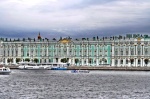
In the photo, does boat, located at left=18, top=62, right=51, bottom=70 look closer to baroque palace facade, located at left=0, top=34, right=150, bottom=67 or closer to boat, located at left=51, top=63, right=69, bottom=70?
boat, located at left=51, top=63, right=69, bottom=70

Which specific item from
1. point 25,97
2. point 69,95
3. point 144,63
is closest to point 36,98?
point 25,97

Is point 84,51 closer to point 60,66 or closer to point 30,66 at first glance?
point 60,66

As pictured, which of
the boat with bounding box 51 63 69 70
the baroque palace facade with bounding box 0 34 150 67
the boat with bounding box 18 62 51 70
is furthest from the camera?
the baroque palace facade with bounding box 0 34 150 67

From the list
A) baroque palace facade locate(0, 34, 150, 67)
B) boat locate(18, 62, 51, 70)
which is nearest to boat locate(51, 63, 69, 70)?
boat locate(18, 62, 51, 70)

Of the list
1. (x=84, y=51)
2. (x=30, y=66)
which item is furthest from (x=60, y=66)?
(x=84, y=51)

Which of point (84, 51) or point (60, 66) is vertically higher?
point (84, 51)

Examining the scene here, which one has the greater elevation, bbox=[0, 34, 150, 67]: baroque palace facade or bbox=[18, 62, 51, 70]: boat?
bbox=[0, 34, 150, 67]: baroque palace facade

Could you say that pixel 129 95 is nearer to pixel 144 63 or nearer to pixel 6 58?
pixel 144 63

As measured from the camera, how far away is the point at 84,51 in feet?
375

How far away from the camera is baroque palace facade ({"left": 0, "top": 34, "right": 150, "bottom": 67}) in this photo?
4311 inches

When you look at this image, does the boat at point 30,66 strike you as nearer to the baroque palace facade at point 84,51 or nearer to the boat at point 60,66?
the boat at point 60,66

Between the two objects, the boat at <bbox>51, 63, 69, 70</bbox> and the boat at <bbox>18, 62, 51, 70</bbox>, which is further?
the boat at <bbox>18, 62, 51, 70</bbox>

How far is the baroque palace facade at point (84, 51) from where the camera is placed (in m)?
110

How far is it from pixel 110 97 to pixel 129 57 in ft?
247
